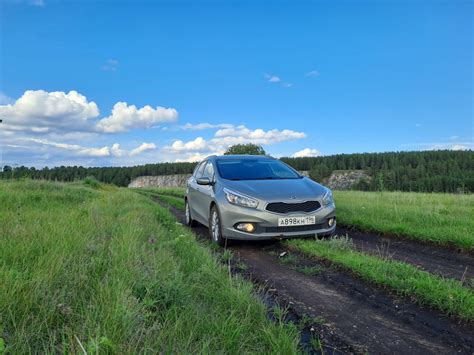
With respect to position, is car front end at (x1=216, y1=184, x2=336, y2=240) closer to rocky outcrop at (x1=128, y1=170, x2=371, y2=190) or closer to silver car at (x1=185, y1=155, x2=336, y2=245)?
silver car at (x1=185, y1=155, x2=336, y2=245)

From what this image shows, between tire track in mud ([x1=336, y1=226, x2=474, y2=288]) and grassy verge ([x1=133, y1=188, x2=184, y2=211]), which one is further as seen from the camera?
grassy verge ([x1=133, y1=188, x2=184, y2=211])

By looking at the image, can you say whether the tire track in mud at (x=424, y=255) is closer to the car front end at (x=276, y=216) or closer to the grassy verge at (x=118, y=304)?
→ the car front end at (x=276, y=216)

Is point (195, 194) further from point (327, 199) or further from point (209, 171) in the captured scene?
point (327, 199)

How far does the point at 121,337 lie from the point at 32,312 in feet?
2.47

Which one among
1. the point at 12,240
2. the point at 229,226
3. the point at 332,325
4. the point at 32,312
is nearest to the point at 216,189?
the point at 229,226

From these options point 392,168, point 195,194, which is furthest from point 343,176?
point 195,194

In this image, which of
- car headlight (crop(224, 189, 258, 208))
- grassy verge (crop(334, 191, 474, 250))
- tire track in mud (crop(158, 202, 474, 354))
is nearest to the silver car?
car headlight (crop(224, 189, 258, 208))

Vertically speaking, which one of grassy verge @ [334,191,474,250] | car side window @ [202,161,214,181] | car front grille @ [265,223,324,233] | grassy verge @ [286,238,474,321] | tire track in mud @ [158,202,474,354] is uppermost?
car side window @ [202,161,214,181]

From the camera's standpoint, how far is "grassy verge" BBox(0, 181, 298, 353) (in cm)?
214

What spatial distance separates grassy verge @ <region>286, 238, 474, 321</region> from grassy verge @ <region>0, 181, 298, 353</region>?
1621 mm

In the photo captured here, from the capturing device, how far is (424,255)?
5.44 meters

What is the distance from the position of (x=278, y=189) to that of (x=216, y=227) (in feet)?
4.62

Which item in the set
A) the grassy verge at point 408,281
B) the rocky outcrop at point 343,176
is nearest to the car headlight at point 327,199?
the grassy verge at point 408,281

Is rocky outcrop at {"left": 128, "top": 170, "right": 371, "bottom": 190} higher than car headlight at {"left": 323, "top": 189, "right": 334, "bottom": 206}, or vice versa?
car headlight at {"left": 323, "top": 189, "right": 334, "bottom": 206}
